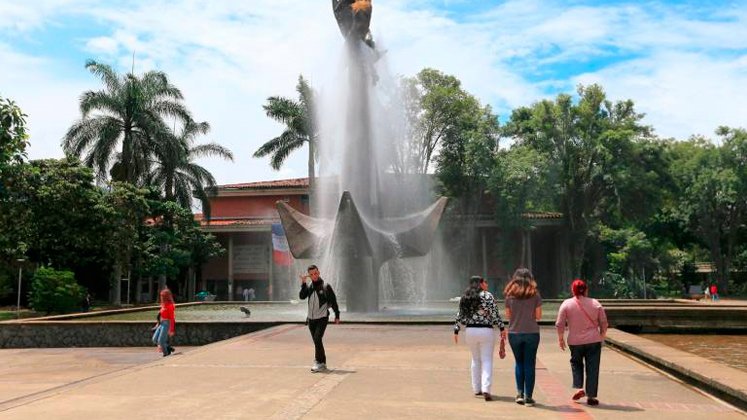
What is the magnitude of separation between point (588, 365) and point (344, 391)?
246 centimetres

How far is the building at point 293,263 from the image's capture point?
3869 cm

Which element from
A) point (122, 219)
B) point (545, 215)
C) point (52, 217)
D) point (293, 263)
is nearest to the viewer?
point (52, 217)

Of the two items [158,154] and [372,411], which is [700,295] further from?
[372,411]

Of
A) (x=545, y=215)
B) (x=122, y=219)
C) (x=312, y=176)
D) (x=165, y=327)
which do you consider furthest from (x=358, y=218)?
(x=545, y=215)

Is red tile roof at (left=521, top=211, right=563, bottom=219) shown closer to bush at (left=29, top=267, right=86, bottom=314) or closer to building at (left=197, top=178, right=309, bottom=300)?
building at (left=197, top=178, right=309, bottom=300)

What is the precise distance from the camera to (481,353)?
649 cm

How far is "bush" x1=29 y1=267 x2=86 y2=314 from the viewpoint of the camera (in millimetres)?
23922

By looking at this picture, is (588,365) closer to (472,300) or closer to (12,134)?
(472,300)

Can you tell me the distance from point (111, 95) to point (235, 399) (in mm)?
32736

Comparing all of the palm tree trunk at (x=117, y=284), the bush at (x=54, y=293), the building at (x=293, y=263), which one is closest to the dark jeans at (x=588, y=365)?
the bush at (x=54, y=293)

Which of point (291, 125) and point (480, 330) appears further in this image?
point (291, 125)

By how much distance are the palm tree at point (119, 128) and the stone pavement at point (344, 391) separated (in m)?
26.4

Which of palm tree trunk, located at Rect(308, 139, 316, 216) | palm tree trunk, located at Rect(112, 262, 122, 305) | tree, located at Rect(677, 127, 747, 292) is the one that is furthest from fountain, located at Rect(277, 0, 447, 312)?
tree, located at Rect(677, 127, 747, 292)

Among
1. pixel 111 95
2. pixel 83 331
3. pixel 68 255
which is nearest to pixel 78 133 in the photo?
pixel 111 95
